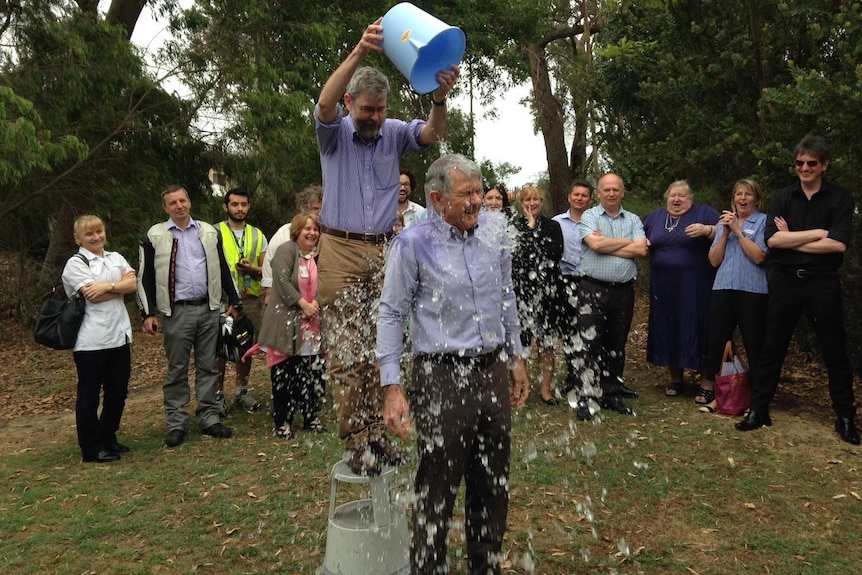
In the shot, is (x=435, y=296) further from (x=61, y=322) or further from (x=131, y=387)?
(x=131, y=387)

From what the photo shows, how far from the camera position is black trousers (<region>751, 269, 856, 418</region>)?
223 inches

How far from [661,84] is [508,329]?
5628mm

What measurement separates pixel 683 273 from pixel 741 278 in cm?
65

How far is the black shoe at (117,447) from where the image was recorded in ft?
20.0

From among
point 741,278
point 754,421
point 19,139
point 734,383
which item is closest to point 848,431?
point 754,421

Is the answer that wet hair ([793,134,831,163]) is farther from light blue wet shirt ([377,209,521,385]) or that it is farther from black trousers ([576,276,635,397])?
light blue wet shirt ([377,209,521,385])

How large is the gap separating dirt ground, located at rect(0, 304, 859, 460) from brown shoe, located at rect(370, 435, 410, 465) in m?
3.79

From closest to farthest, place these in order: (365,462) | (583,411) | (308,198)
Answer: (365,462) < (583,411) < (308,198)

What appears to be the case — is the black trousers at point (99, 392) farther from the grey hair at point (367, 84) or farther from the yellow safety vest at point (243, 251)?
the grey hair at point (367, 84)

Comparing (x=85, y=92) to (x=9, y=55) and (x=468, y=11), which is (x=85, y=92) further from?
(x=468, y=11)

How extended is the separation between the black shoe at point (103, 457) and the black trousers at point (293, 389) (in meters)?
→ 1.37

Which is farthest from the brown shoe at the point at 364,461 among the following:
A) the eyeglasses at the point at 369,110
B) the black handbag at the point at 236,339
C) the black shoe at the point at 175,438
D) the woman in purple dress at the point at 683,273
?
the woman in purple dress at the point at 683,273

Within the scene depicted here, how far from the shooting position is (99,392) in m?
6.00

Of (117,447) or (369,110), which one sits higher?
(369,110)
